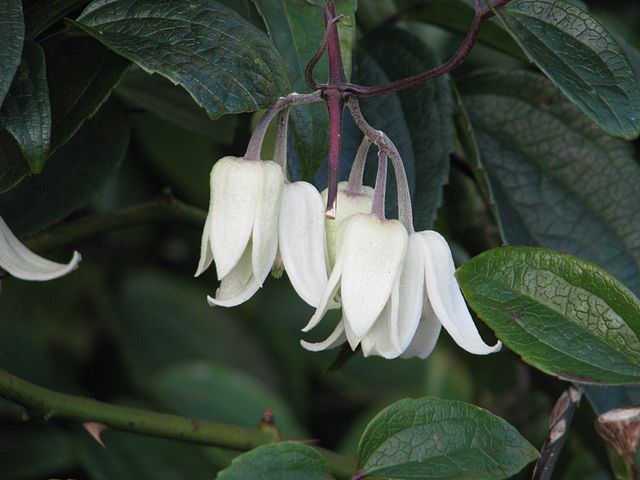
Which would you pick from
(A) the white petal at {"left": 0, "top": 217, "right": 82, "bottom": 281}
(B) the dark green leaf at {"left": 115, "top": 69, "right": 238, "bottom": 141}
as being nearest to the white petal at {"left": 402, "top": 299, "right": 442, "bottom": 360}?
(A) the white petal at {"left": 0, "top": 217, "right": 82, "bottom": 281}

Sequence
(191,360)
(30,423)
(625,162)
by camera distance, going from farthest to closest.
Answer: (191,360) → (30,423) → (625,162)

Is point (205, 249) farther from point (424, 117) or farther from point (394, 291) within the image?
point (424, 117)

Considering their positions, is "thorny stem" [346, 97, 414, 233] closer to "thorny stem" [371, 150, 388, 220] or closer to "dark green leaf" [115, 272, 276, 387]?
"thorny stem" [371, 150, 388, 220]

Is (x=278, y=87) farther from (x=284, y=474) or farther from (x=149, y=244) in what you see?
(x=149, y=244)

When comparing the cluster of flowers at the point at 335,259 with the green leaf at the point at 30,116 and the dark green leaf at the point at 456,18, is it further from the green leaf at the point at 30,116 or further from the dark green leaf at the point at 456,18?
the dark green leaf at the point at 456,18

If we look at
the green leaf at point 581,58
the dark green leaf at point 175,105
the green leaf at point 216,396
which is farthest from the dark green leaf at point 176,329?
the green leaf at point 581,58

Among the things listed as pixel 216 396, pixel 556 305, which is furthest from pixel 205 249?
pixel 216 396

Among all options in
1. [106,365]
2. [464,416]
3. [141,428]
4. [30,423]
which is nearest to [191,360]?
[106,365]
